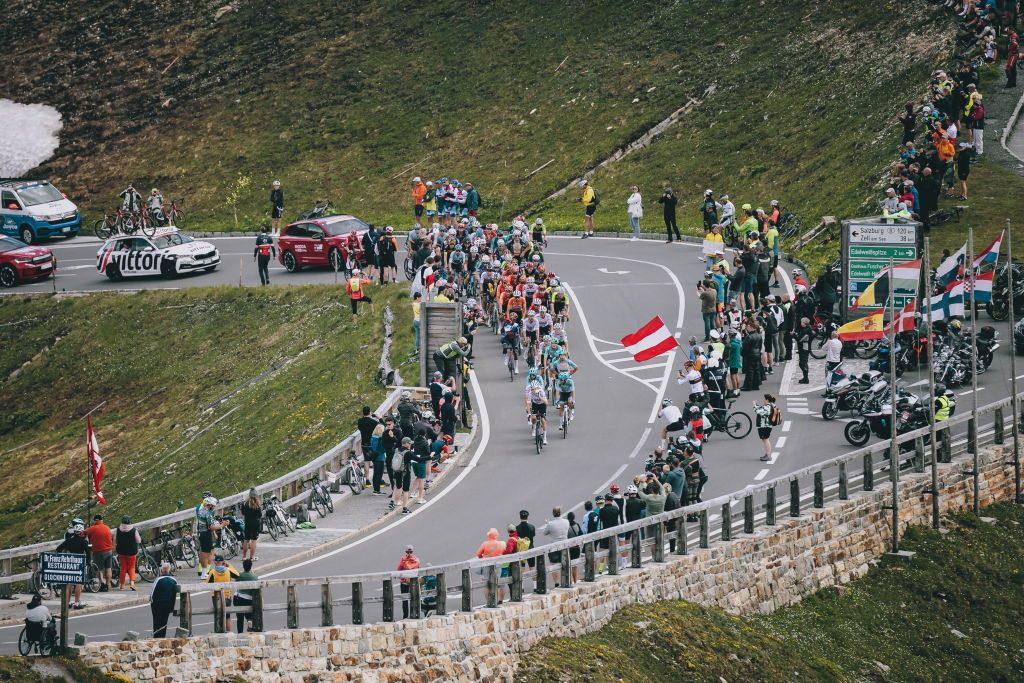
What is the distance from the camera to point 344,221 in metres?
Answer: 54.1

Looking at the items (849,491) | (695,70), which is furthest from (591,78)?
(849,491)

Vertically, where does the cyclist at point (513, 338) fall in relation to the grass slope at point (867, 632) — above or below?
above

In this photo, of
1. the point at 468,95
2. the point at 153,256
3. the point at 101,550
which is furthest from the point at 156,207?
the point at 101,550

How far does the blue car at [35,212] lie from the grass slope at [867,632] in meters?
39.3

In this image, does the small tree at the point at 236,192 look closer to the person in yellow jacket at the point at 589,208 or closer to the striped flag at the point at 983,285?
the person in yellow jacket at the point at 589,208

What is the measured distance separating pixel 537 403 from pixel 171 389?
1665 cm

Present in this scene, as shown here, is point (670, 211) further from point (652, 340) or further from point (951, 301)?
point (951, 301)

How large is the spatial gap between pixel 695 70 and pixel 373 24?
1670 centimetres

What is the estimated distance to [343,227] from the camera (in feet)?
177

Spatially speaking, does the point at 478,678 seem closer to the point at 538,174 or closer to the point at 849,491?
the point at 849,491

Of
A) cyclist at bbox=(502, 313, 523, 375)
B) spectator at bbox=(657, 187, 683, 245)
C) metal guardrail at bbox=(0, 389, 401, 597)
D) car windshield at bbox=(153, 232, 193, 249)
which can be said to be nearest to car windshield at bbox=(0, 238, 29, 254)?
car windshield at bbox=(153, 232, 193, 249)

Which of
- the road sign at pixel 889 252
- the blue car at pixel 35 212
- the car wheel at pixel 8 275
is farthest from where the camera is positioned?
the blue car at pixel 35 212

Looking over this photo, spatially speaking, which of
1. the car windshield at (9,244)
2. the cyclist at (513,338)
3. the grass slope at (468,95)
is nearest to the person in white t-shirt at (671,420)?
the cyclist at (513,338)

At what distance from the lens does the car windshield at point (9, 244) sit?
58.2 metres
